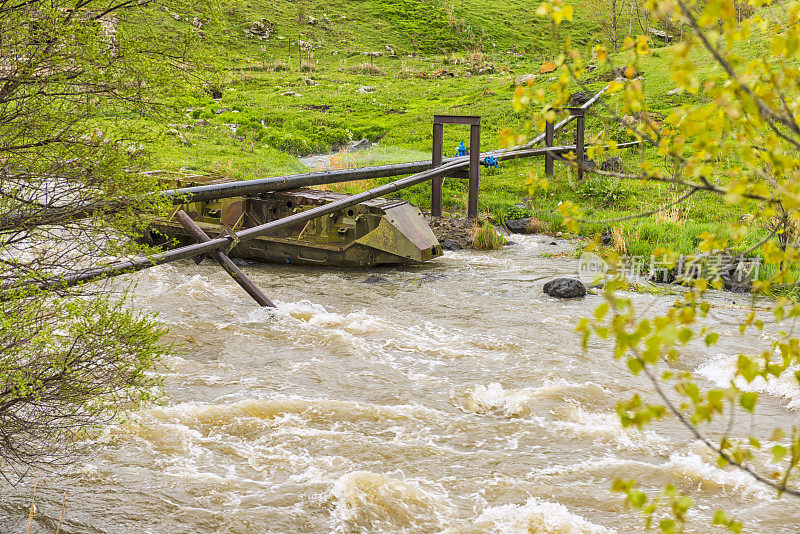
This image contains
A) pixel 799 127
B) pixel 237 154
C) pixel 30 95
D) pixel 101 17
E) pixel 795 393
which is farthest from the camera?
pixel 237 154

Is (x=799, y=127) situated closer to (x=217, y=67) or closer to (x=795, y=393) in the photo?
(x=217, y=67)

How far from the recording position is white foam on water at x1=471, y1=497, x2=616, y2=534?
628cm

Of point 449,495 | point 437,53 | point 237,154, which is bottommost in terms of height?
point 449,495

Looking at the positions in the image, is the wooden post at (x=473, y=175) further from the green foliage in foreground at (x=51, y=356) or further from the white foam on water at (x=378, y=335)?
the green foliage in foreground at (x=51, y=356)

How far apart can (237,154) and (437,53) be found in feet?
143

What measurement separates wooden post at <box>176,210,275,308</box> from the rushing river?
0.30 metres

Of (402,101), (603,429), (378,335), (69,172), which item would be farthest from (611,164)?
(69,172)

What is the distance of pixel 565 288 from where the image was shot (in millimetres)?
13594

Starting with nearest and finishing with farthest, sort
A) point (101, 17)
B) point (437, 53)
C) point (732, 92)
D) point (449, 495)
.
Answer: point (732, 92)
point (101, 17)
point (449, 495)
point (437, 53)

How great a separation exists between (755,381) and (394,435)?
4.95 metres

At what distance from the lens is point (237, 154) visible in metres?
28.3

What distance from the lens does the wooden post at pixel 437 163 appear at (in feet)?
61.9

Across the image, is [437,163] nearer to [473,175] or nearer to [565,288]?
[473,175]

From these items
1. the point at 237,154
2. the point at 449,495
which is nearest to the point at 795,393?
the point at 449,495
